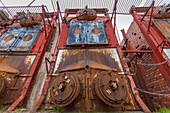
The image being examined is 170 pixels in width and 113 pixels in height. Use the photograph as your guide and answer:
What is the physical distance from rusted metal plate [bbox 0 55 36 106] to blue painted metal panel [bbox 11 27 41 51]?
70 centimetres

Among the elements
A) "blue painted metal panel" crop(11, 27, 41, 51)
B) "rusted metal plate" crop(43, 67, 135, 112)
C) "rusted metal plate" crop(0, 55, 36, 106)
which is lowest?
"rusted metal plate" crop(43, 67, 135, 112)

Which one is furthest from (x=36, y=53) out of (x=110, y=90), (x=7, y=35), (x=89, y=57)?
(x=110, y=90)

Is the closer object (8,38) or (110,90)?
(110,90)

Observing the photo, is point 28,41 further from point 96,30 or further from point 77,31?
point 96,30

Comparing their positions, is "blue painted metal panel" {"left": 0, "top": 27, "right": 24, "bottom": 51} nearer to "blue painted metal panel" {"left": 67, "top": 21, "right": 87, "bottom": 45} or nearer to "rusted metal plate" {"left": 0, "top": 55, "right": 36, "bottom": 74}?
"rusted metal plate" {"left": 0, "top": 55, "right": 36, "bottom": 74}

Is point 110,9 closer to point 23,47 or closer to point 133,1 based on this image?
point 133,1

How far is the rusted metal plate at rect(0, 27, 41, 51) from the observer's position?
6.35 meters

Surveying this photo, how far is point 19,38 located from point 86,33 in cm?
522

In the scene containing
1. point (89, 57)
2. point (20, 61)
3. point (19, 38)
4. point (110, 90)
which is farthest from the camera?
point (19, 38)

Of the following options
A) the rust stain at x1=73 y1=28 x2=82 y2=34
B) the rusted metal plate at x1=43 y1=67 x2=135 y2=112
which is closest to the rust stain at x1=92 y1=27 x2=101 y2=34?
the rust stain at x1=73 y1=28 x2=82 y2=34

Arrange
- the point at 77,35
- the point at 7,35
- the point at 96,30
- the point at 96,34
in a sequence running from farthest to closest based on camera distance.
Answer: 1. the point at 7,35
2. the point at 96,30
3. the point at 96,34
4. the point at 77,35

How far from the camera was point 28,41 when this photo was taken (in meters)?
6.84

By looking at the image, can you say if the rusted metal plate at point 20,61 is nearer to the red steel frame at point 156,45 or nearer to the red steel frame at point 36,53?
the red steel frame at point 36,53

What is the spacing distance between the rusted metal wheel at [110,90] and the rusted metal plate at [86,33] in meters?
3.46
